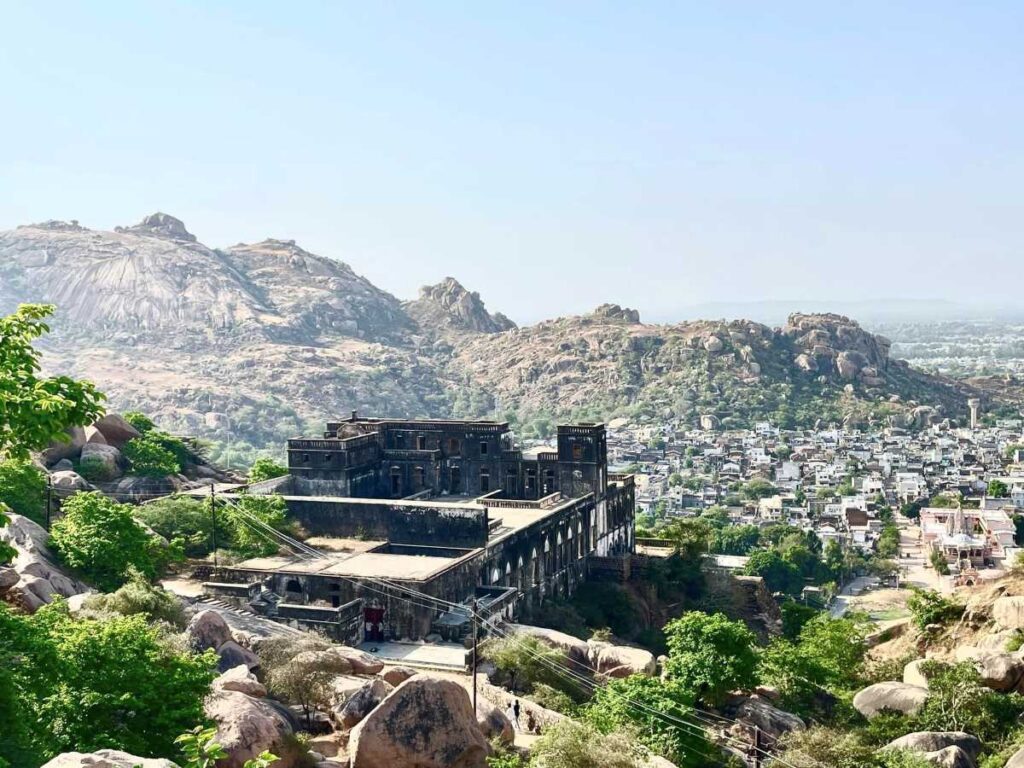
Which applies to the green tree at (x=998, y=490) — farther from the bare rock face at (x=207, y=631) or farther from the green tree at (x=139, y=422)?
the bare rock face at (x=207, y=631)

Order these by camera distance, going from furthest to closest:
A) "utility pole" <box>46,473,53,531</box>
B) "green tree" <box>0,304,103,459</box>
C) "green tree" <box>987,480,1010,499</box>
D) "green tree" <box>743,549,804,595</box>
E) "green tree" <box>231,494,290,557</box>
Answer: "green tree" <box>987,480,1010,499</box> → "green tree" <box>743,549,804,595</box> → "green tree" <box>231,494,290,557</box> → "utility pole" <box>46,473,53,531</box> → "green tree" <box>0,304,103,459</box>

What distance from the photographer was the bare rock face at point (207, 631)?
2414cm

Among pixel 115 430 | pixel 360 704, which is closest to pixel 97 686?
pixel 360 704

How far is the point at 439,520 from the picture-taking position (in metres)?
43.3

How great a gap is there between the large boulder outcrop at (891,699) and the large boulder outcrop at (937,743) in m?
2.38

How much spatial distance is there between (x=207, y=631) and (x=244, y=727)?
5.94 m

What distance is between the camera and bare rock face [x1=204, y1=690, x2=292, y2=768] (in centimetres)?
1858

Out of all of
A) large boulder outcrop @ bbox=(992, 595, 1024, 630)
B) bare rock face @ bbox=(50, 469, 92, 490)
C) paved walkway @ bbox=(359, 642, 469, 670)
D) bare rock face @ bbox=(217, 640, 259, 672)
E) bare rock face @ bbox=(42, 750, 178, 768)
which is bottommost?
paved walkway @ bbox=(359, 642, 469, 670)

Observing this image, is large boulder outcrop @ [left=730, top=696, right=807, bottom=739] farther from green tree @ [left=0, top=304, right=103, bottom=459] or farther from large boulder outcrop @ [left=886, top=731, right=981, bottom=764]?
green tree @ [left=0, top=304, right=103, bottom=459]

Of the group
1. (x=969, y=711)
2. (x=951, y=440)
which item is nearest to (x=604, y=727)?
(x=969, y=711)

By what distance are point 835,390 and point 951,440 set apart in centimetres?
2463

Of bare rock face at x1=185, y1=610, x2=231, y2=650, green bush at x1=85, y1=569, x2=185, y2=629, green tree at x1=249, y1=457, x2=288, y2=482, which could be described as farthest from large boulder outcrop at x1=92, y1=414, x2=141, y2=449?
bare rock face at x1=185, y1=610, x2=231, y2=650

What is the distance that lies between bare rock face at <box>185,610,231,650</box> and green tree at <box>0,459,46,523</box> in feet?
44.2

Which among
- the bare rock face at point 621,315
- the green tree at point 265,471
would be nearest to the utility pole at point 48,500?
the green tree at point 265,471
